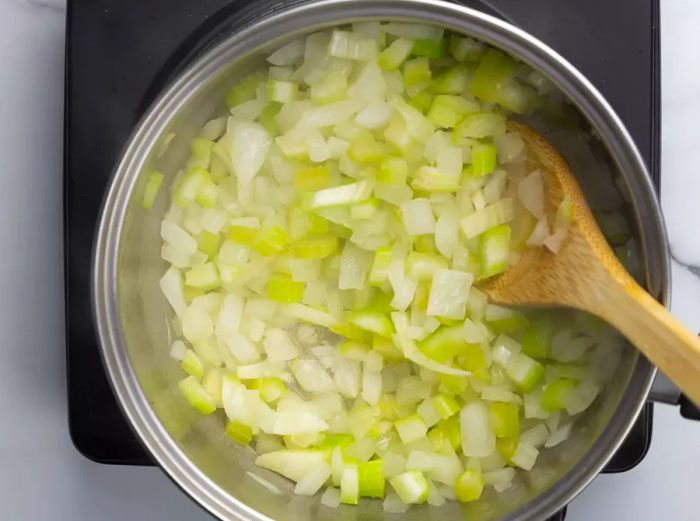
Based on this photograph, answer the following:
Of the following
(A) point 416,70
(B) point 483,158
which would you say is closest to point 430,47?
(A) point 416,70

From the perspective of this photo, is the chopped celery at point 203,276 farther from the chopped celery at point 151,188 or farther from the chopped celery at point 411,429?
the chopped celery at point 411,429

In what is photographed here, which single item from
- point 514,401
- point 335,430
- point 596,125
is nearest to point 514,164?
point 596,125

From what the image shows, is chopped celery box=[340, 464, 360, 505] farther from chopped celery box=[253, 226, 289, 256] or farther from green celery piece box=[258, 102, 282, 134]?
green celery piece box=[258, 102, 282, 134]

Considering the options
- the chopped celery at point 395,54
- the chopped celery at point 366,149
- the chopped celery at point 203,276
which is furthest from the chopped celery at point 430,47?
the chopped celery at point 203,276

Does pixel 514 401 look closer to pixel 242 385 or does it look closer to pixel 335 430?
pixel 335 430

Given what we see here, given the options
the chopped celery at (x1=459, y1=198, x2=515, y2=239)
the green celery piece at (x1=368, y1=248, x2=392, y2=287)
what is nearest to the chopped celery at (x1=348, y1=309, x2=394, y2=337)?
the green celery piece at (x1=368, y1=248, x2=392, y2=287)

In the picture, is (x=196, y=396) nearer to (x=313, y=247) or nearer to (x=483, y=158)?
(x=313, y=247)
